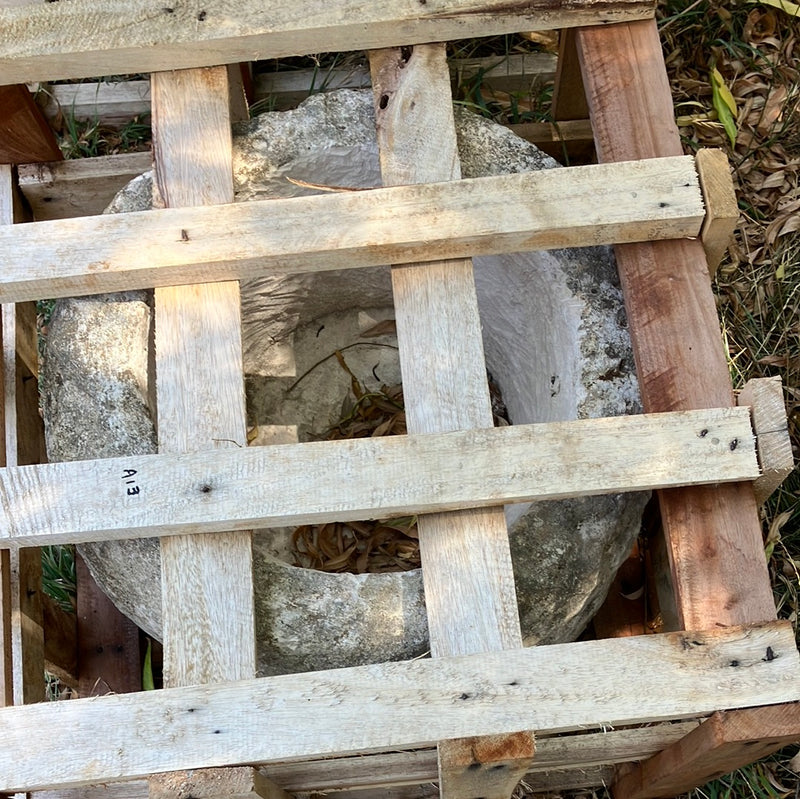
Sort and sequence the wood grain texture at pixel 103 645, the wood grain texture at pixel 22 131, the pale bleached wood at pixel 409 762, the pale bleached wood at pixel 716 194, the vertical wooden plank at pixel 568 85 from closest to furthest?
1. the pale bleached wood at pixel 716 194
2. the pale bleached wood at pixel 409 762
3. the wood grain texture at pixel 22 131
4. the vertical wooden plank at pixel 568 85
5. the wood grain texture at pixel 103 645

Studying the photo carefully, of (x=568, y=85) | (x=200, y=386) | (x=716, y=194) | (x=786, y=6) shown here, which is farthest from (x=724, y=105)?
(x=200, y=386)

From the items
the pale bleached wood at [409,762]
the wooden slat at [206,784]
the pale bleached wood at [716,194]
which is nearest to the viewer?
the wooden slat at [206,784]

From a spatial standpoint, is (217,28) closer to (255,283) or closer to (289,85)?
(255,283)

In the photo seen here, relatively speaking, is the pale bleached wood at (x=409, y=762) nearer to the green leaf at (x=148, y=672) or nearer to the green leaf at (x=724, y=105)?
the green leaf at (x=148, y=672)

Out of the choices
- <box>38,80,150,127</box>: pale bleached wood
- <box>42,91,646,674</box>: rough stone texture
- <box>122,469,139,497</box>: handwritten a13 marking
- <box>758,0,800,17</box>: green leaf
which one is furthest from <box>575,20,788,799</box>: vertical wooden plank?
<box>38,80,150,127</box>: pale bleached wood

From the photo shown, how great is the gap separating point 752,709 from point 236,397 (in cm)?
92

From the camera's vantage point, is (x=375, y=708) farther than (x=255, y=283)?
No

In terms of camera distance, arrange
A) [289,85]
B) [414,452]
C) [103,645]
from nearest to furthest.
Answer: [414,452]
[103,645]
[289,85]

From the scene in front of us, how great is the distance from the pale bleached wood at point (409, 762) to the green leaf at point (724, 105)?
159cm

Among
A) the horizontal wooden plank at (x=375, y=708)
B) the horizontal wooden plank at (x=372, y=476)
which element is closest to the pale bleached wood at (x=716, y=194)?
the horizontal wooden plank at (x=372, y=476)

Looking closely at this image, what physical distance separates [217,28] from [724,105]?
5.00ft

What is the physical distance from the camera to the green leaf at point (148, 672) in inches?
78.9

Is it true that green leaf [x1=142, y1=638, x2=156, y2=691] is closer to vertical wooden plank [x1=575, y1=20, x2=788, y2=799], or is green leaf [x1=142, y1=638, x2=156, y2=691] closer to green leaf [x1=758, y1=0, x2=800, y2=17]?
vertical wooden plank [x1=575, y1=20, x2=788, y2=799]

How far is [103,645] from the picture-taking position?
82.1 inches
